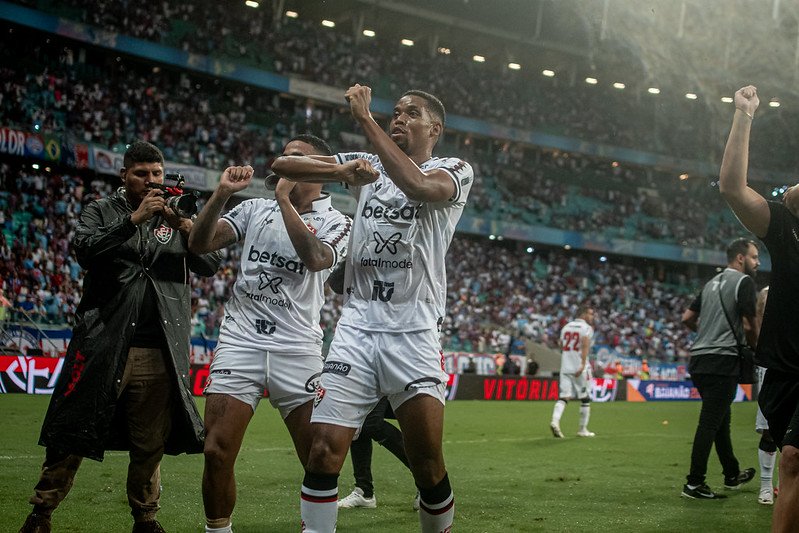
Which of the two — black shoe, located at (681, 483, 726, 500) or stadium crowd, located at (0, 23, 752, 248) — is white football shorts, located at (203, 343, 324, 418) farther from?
stadium crowd, located at (0, 23, 752, 248)

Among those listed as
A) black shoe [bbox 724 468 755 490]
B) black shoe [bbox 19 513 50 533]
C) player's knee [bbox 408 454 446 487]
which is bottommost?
black shoe [bbox 724 468 755 490]

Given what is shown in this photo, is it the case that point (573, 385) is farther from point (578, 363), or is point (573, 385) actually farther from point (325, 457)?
point (325, 457)

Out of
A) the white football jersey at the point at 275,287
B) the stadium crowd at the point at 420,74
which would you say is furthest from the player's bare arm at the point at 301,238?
the stadium crowd at the point at 420,74

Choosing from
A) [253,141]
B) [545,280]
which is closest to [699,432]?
[253,141]

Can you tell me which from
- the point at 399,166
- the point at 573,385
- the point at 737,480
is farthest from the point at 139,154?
the point at 573,385

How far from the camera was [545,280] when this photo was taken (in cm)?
4362

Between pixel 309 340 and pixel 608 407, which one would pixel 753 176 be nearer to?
pixel 608 407

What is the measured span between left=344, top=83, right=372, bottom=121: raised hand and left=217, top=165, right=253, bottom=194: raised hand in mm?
987

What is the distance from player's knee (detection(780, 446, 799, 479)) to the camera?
431cm

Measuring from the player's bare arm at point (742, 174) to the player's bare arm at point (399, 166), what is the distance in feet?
4.92

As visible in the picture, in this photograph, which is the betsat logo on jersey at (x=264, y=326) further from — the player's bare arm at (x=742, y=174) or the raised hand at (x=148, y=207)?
the player's bare arm at (x=742, y=174)

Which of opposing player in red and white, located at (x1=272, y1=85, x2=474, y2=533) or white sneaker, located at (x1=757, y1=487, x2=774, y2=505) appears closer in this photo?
opposing player in red and white, located at (x1=272, y1=85, x2=474, y2=533)

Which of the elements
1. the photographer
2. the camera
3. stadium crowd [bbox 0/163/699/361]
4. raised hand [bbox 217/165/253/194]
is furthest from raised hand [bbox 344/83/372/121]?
stadium crowd [bbox 0/163/699/361]

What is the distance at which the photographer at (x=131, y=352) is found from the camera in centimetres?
480
